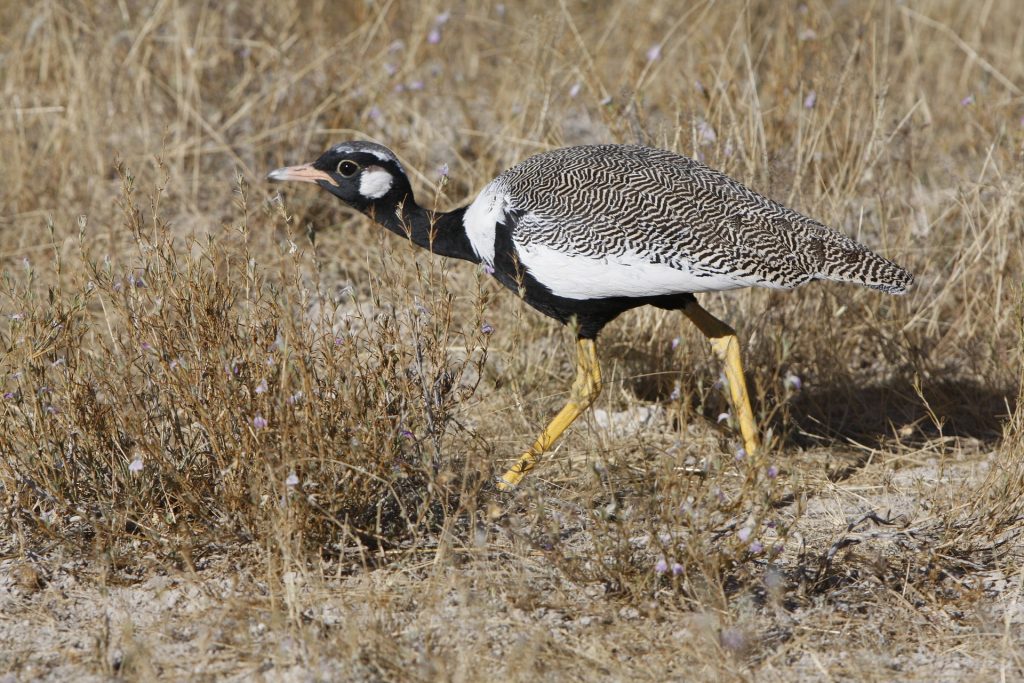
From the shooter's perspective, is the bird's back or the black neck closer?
the bird's back

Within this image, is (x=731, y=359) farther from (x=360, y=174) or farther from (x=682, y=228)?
(x=360, y=174)

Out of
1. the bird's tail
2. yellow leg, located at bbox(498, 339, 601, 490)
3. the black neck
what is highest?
the bird's tail

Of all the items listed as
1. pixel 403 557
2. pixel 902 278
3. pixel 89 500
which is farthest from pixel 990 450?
pixel 89 500

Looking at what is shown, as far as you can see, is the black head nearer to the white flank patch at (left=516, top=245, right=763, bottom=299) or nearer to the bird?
the bird

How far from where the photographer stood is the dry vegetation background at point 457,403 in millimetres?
2834

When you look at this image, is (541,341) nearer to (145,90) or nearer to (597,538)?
(597,538)

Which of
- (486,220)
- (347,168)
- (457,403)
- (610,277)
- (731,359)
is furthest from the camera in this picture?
(347,168)

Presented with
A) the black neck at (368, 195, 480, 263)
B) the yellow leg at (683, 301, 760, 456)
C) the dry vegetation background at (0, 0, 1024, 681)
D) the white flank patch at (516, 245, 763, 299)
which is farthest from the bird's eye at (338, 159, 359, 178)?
the yellow leg at (683, 301, 760, 456)

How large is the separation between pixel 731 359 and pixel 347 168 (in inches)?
56.9

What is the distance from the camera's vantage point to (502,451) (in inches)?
153

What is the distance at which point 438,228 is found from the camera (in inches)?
152

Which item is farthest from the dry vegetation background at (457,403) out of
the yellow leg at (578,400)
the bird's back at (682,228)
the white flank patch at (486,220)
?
the bird's back at (682,228)

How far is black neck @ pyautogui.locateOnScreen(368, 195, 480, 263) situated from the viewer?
3844 mm

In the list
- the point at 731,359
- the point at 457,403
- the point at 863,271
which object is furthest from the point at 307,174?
the point at 863,271
